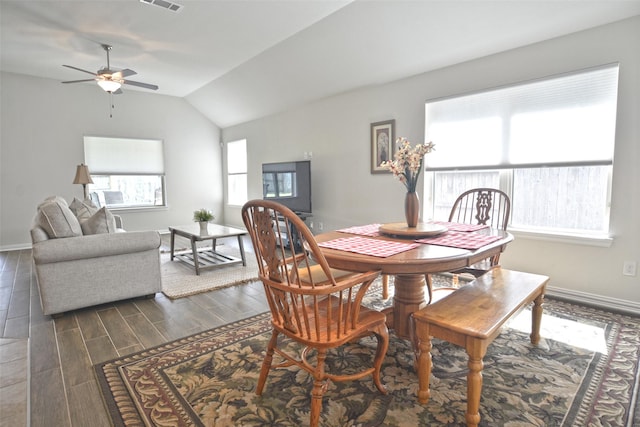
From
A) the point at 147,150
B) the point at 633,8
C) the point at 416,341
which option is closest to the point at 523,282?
the point at 416,341

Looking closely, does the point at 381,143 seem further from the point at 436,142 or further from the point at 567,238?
the point at 567,238

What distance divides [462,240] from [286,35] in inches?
132

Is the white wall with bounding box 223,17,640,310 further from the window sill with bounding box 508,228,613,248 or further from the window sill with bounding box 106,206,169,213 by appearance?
the window sill with bounding box 106,206,169,213

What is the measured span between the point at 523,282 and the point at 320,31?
325cm

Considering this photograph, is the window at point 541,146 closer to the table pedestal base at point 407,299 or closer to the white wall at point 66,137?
the table pedestal base at point 407,299

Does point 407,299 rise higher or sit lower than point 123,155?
lower

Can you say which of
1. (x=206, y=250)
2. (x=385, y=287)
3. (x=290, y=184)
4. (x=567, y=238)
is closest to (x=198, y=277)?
(x=206, y=250)

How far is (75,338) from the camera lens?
2.41 metres

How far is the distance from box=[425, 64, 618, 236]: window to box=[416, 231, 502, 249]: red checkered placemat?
1.49 metres

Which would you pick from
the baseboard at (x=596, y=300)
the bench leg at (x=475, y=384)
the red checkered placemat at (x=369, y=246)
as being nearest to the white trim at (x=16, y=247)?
the red checkered placemat at (x=369, y=246)

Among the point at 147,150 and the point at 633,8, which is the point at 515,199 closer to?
the point at 633,8

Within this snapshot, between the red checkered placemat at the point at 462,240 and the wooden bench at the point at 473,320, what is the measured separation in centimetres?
29

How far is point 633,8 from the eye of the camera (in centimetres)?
248

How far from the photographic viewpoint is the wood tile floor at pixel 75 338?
5.41ft
